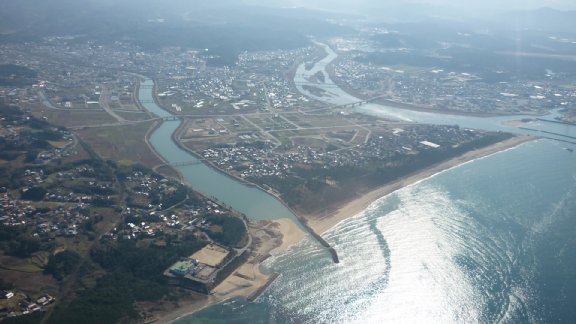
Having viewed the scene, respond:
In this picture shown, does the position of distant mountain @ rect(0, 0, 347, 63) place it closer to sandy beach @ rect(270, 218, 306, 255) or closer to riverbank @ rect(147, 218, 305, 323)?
sandy beach @ rect(270, 218, 306, 255)

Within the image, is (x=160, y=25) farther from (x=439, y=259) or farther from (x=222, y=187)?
(x=439, y=259)

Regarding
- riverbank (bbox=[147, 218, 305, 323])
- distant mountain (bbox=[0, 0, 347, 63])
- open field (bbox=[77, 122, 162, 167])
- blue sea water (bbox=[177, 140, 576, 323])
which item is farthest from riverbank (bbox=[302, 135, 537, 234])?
distant mountain (bbox=[0, 0, 347, 63])

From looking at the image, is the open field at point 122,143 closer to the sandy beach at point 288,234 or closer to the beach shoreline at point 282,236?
the sandy beach at point 288,234

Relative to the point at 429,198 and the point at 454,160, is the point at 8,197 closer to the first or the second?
the point at 429,198

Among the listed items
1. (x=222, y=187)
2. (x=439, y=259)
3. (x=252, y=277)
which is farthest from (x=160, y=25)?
(x=439, y=259)

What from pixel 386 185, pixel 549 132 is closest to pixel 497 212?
pixel 386 185

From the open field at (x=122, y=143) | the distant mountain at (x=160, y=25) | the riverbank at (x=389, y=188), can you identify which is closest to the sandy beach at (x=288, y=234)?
the riverbank at (x=389, y=188)
